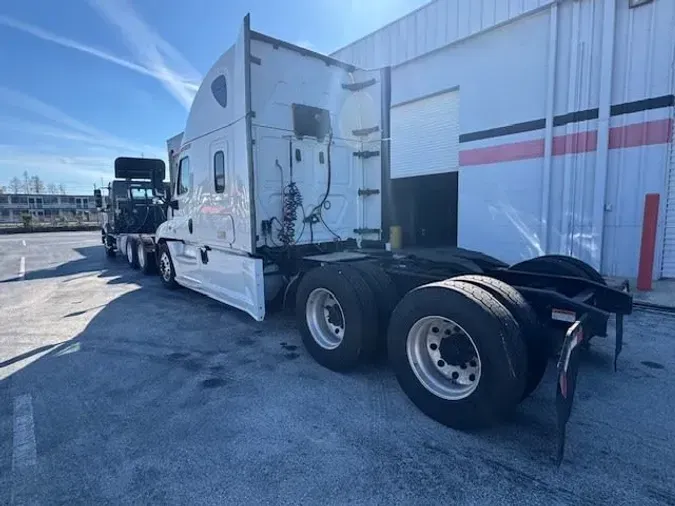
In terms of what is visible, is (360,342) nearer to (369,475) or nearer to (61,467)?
(369,475)

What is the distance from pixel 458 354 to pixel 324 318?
165 cm

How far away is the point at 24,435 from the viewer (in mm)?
2809

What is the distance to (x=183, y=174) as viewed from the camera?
6.67 metres

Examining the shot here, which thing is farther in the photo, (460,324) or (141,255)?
(141,255)

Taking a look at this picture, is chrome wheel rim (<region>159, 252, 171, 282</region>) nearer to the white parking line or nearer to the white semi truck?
the white semi truck

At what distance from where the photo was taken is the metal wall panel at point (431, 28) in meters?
9.20

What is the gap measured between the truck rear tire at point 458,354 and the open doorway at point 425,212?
11.3m

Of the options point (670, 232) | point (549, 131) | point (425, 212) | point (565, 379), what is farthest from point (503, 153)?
point (565, 379)

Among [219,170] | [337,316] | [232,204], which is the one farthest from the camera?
[219,170]

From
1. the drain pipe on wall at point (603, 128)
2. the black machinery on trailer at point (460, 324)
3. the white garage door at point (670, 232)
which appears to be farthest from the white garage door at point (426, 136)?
the black machinery on trailer at point (460, 324)

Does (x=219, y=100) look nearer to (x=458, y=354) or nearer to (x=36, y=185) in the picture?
(x=458, y=354)

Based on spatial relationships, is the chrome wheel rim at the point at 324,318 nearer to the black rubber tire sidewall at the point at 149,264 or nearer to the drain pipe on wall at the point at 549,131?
the drain pipe on wall at the point at 549,131

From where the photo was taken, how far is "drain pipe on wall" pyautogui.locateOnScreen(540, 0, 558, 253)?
8.38 m

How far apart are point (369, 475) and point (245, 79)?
415 cm
